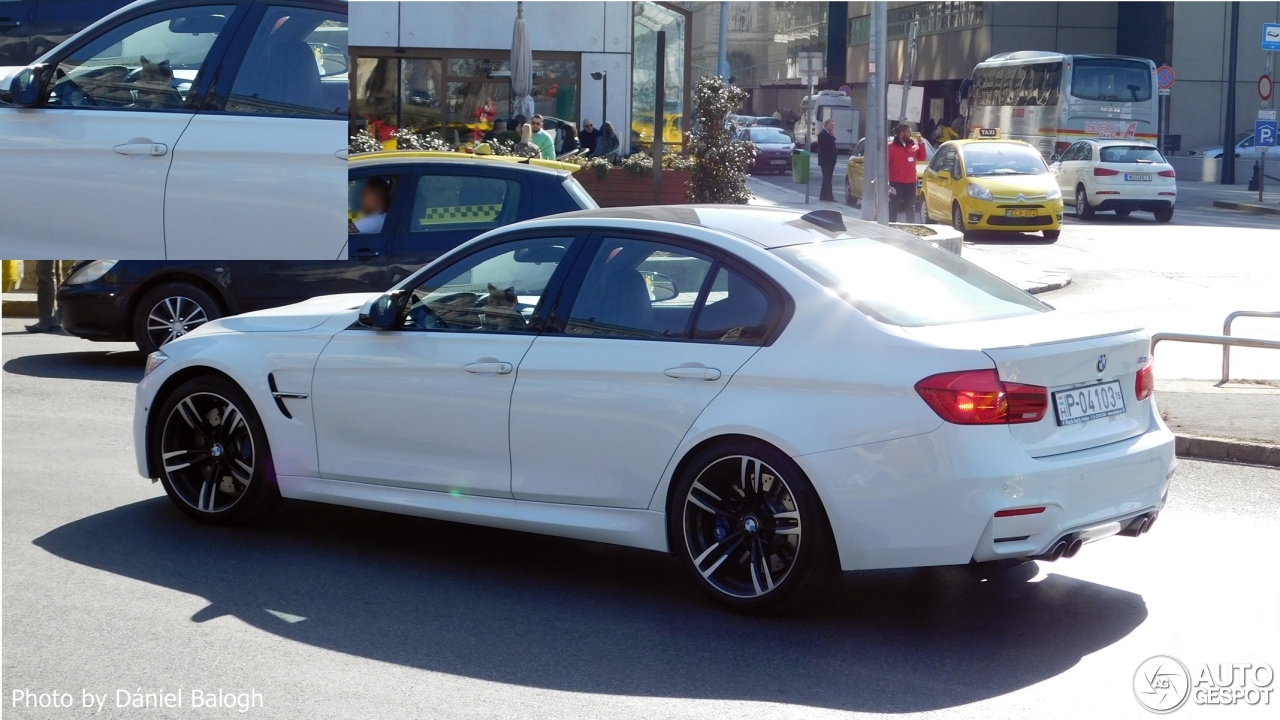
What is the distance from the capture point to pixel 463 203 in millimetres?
10398

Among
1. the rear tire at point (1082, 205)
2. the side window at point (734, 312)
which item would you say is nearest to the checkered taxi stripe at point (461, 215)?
the side window at point (734, 312)

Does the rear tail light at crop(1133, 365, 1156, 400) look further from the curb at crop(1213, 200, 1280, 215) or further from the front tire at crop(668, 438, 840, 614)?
the curb at crop(1213, 200, 1280, 215)

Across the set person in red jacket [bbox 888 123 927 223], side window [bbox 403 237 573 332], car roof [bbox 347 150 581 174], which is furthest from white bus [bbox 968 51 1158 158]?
side window [bbox 403 237 573 332]

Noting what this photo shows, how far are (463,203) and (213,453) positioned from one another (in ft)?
13.9

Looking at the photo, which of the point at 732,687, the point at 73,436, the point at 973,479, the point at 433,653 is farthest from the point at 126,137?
the point at 73,436

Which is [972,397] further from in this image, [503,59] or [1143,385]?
[503,59]

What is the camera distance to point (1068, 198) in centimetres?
3189

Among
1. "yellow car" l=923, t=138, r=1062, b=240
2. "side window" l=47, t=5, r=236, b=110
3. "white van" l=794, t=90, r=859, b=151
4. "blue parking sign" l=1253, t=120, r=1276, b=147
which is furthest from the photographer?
"white van" l=794, t=90, r=859, b=151

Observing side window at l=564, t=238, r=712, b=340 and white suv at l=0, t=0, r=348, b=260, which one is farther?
side window at l=564, t=238, r=712, b=340

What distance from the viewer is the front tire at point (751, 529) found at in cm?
511

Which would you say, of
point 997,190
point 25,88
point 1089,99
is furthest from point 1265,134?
point 25,88

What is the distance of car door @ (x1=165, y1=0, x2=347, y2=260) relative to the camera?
17.0 ft

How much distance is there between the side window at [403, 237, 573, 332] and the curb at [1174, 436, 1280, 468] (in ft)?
14.0

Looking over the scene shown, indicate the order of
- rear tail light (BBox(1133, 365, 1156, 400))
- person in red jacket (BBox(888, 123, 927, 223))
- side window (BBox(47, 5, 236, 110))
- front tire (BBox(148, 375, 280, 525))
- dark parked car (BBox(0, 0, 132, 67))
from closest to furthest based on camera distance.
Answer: dark parked car (BBox(0, 0, 132, 67)) < side window (BBox(47, 5, 236, 110)) < rear tail light (BBox(1133, 365, 1156, 400)) < front tire (BBox(148, 375, 280, 525)) < person in red jacket (BBox(888, 123, 927, 223))
